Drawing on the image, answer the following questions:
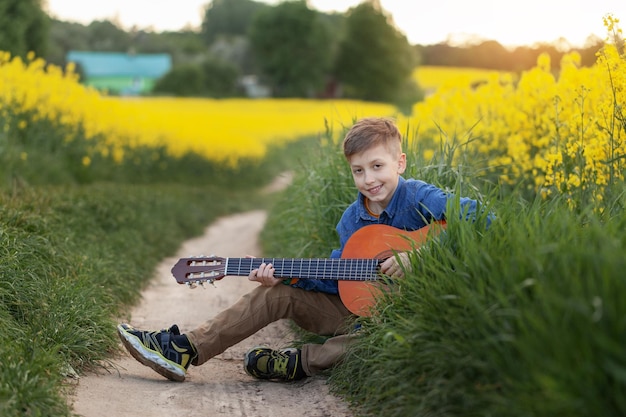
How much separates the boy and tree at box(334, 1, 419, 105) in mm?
59614

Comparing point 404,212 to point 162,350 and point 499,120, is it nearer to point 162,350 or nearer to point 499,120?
point 162,350

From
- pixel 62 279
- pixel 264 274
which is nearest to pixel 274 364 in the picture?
pixel 264 274

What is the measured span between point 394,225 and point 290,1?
70538 mm

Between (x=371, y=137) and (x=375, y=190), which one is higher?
(x=371, y=137)

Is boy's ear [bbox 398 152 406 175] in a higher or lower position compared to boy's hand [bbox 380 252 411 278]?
higher

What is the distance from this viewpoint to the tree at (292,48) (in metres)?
65.4

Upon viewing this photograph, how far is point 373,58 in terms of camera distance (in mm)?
67250

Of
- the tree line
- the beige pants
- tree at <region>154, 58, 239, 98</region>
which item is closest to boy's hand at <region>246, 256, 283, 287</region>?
the beige pants

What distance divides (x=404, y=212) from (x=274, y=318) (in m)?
Answer: 0.90

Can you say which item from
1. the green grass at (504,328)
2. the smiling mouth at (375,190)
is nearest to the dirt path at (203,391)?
the green grass at (504,328)

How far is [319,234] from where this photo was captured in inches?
236

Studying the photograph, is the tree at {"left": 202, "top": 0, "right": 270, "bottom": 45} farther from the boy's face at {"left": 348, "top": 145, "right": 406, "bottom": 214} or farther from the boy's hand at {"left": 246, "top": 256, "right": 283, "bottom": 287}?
the boy's hand at {"left": 246, "top": 256, "right": 283, "bottom": 287}

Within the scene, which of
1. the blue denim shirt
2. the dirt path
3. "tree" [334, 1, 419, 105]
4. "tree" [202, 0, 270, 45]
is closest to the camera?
the dirt path

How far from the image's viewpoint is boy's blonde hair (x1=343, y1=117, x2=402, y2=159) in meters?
4.34
